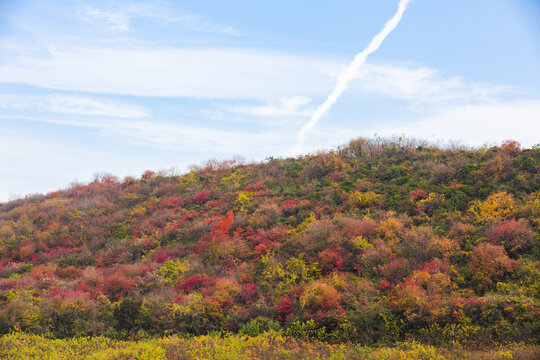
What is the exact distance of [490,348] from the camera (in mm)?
9742

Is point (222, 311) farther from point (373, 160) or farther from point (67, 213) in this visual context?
point (67, 213)

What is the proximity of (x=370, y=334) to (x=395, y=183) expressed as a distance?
578 inches

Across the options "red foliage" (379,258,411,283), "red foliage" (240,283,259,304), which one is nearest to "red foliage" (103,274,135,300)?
"red foliage" (240,283,259,304)

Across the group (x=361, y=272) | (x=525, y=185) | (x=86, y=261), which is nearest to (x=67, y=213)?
(x=86, y=261)

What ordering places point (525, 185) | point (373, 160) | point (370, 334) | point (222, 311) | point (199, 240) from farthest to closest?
point (373, 160)
point (199, 240)
point (525, 185)
point (222, 311)
point (370, 334)

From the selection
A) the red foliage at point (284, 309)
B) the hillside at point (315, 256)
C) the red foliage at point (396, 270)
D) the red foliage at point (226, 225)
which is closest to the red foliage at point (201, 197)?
the hillside at point (315, 256)

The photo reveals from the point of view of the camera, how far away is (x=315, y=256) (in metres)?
17.1

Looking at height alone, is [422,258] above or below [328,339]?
above

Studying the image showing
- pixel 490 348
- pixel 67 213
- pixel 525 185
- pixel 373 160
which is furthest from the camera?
pixel 67 213

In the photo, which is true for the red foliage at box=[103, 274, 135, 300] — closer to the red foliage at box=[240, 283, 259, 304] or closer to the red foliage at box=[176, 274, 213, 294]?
the red foliage at box=[176, 274, 213, 294]

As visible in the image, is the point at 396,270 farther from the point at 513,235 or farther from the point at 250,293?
the point at 250,293

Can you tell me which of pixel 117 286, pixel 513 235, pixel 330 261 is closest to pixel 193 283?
pixel 117 286

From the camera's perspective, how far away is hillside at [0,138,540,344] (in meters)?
11.9

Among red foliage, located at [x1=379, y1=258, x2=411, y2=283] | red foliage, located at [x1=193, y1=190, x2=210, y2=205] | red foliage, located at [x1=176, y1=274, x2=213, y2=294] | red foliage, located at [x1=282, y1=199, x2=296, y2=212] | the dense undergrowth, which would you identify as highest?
red foliage, located at [x1=193, y1=190, x2=210, y2=205]
